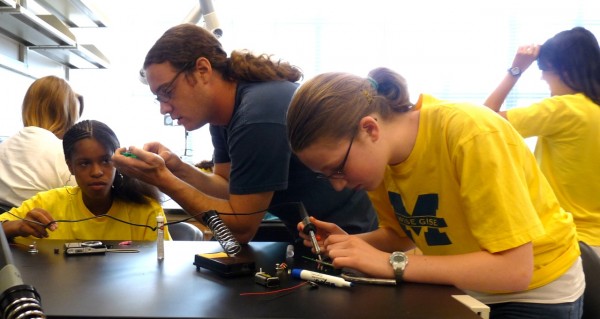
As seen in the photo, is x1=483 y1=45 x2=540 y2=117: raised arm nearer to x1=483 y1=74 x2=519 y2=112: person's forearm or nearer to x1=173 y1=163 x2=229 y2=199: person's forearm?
x1=483 y1=74 x2=519 y2=112: person's forearm

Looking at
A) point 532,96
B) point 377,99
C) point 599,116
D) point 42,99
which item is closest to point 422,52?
point 532,96

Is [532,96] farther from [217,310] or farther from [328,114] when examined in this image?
[217,310]

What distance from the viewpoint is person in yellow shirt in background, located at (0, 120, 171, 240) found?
1434mm

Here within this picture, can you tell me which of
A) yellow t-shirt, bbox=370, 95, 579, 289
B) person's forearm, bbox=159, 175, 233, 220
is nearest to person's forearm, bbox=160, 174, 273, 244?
person's forearm, bbox=159, 175, 233, 220

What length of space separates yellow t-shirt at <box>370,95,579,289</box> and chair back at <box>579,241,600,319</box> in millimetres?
105

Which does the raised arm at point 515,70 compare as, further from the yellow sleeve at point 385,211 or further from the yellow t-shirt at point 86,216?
the yellow t-shirt at point 86,216

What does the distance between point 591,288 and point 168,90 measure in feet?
3.44

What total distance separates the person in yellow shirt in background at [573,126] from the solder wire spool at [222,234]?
3.42ft

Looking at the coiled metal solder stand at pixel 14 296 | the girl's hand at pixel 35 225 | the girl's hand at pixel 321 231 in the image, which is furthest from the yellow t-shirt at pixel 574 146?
the coiled metal solder stand at pixel 14 296

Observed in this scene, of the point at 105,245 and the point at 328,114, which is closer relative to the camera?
the point at 328,114

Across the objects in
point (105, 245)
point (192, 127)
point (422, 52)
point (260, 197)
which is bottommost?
point (105, 245)

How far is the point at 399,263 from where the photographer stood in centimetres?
78

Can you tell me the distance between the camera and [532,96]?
10.5 feet

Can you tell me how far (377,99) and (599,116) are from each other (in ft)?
3.32
